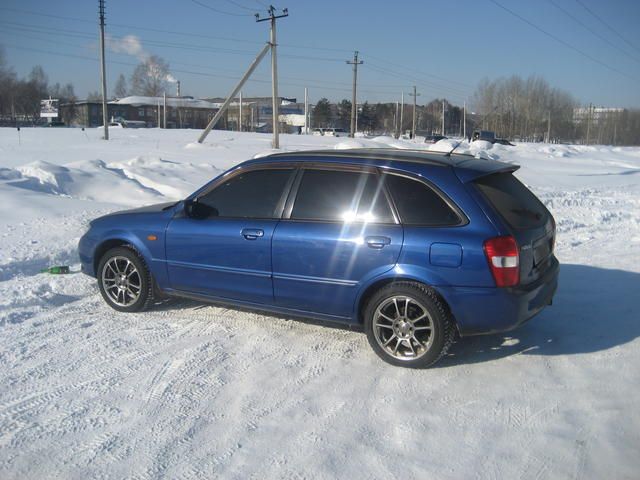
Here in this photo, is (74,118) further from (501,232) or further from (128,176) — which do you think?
(501,232)

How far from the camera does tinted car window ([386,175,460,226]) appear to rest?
4164mm

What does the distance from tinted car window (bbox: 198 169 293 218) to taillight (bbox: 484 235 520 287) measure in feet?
5.80

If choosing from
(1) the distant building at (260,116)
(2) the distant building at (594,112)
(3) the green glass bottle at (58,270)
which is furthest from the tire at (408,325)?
(2) the distant building at (594,112)

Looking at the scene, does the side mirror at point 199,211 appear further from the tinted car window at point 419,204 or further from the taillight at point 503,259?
the taillight at point 503,259

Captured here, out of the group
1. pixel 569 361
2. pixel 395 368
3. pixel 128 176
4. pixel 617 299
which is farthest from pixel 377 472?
pixel 128 176

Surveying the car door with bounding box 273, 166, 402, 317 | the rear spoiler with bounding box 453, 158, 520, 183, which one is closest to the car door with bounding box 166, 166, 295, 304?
the car door with bounding box 273, 166, 402, 317

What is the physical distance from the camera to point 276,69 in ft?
99.2

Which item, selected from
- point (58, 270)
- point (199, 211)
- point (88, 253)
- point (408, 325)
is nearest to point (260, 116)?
point (58, 270)

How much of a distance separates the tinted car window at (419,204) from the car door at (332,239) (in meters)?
0.09

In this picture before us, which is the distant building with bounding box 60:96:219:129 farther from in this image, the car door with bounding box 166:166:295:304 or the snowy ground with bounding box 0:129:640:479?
the snowy ground with bounding box 0:129:640:479

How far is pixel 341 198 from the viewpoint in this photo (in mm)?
4535

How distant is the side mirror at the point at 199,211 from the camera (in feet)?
16.7

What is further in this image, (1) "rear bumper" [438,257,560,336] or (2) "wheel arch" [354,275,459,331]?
(2) "wheel arch" [354,275,459,331]

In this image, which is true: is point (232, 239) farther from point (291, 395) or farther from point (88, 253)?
point (88, 253)
